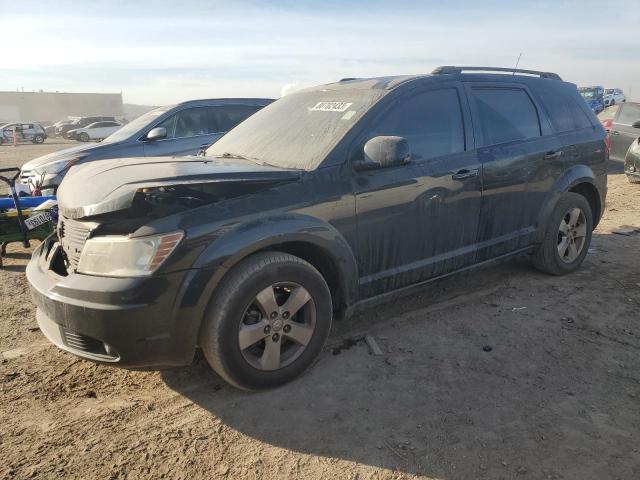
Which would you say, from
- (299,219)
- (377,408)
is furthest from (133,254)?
(377,408)

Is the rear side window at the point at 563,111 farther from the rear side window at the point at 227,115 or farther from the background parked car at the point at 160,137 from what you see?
the rear side window at the point at 227,115

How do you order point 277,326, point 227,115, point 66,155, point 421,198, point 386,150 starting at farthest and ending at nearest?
point 227,115
point 66,155
point 421,198
point 386,150
point 277,326

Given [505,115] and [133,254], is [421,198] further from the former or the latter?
[133,254]

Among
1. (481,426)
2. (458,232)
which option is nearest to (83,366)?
(481,426)

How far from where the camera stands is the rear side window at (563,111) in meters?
4.59

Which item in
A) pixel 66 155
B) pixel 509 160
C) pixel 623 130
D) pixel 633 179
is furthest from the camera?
pixel 623 130

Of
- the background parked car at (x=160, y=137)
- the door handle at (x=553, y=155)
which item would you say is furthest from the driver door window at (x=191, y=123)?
the door handle at (x=553, y=155)

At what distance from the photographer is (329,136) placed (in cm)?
331

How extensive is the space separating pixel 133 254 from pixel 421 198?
1.95m

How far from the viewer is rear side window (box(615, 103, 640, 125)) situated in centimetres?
1111

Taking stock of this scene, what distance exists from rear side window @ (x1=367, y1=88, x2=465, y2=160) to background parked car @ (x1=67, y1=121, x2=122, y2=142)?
3505 cm

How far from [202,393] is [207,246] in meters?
0.96

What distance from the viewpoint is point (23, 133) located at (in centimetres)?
3281

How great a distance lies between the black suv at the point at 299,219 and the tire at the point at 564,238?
0.03 metres
